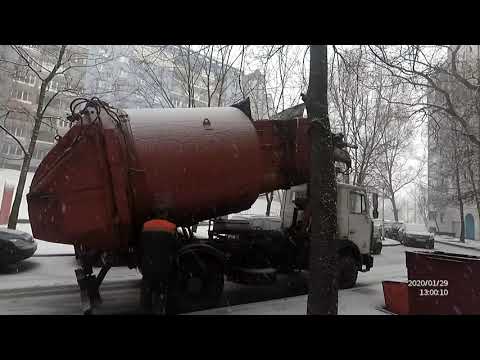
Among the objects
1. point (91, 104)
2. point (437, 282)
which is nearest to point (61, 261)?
point (91, 104)

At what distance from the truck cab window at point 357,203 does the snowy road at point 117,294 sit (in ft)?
6.46

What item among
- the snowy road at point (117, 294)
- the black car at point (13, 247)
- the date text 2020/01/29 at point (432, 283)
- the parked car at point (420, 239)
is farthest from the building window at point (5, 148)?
the date text 2020/01/29 at point (432, 283)

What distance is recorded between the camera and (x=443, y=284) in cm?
564

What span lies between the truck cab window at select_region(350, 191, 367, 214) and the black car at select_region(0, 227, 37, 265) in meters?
8.52

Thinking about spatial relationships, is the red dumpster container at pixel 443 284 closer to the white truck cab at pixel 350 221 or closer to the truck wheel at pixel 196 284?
the white truck cab at pixel 350 221

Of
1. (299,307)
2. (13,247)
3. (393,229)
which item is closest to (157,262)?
(299,307)

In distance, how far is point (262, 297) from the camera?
775 centimetres

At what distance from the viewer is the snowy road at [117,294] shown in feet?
20.9

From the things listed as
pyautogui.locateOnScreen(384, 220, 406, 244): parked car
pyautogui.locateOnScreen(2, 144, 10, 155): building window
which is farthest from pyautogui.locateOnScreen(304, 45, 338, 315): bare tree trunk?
pyautogui.locateOnScreen(2, 144, 10, 155): building window

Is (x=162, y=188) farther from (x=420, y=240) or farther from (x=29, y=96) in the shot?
(x=29, y=96)

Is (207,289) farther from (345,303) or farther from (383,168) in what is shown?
(383,168)

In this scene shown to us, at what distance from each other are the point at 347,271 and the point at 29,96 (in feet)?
125

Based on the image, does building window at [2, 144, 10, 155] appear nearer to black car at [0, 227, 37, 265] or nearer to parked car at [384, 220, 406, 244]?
black car at [0, 227, 37, 265]

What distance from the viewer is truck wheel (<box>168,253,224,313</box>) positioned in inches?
242
